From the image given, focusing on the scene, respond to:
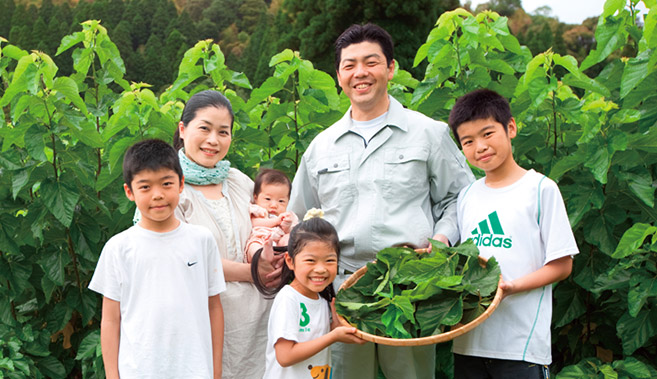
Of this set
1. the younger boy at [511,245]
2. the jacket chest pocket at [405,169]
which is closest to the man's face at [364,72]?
the jacket chest pocket at [405,169]

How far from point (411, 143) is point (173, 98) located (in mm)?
1752

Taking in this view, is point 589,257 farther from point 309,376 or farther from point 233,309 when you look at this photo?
point 233,309

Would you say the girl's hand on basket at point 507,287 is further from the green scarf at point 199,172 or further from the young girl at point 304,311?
the green scarf at point 199,172

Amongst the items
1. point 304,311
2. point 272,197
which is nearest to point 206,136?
point 272,197

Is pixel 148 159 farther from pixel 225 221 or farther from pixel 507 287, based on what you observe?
pixel 507 287

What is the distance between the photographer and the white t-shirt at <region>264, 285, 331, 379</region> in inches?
95.6

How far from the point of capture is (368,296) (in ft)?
7.95

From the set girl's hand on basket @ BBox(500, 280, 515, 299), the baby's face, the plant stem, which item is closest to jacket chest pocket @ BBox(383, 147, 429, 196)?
the baby's face

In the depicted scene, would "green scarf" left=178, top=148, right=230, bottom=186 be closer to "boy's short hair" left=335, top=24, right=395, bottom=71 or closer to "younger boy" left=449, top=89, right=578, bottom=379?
"boy's short hair" left=335, top=24, right=395, bottom=71

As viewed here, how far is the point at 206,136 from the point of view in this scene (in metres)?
2.57

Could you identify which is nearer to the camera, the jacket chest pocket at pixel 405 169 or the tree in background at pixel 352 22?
the jacket chest pocket at pixel 405 169

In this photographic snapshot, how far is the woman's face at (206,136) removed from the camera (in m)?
2.56

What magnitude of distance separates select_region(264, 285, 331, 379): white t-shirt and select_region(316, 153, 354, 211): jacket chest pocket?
1.52 ft

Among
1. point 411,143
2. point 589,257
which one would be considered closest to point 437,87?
point 411,143
